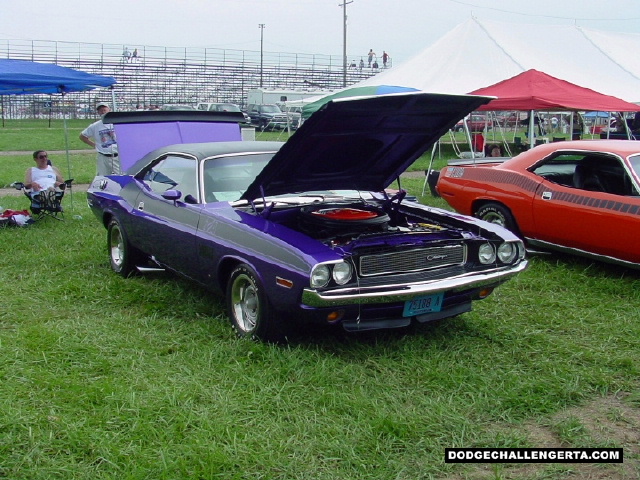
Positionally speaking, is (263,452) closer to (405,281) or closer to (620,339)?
(405,281)

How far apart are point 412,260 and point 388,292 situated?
360mm

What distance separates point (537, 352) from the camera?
4.76 meters

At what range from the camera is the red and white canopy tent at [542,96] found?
12289 millimetres

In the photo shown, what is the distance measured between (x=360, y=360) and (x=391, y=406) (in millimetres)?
739

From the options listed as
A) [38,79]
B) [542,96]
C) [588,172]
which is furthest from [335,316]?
[542,96]

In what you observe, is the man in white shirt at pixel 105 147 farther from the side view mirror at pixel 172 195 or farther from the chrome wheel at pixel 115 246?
the side view mirror at pixel 172 195

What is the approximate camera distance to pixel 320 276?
4.29 metres

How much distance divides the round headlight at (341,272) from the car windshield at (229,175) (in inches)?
59.4

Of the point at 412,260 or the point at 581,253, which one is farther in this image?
the point at 581,253

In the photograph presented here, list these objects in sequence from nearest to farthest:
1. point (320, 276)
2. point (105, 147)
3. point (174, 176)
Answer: point (320, 276) < point (174, 176) < point (105, 147)

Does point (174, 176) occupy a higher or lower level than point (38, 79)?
lower

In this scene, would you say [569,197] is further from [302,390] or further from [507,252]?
[302,390]

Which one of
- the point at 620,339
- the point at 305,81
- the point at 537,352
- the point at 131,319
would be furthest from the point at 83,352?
the point at 305,81

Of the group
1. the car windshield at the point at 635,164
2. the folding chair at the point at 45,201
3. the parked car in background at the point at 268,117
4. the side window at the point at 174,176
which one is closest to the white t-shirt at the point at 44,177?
the folding chair at the point at 45,201
